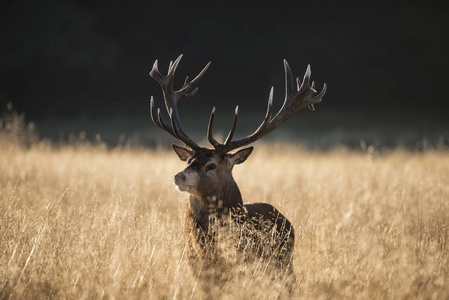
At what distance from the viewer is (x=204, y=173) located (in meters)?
3.76

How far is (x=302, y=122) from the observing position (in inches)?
872

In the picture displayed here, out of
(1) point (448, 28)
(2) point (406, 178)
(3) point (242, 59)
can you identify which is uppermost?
(1) point (448, 28)

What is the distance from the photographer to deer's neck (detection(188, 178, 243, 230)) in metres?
3.77

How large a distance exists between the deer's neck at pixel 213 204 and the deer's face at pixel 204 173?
36 mm

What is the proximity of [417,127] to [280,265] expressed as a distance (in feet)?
65.4

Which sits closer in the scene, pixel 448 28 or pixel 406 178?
pixel 406 178

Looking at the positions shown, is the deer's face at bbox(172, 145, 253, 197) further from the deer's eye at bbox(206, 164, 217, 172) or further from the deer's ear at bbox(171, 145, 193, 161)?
the deer's ear at bbox(171, 145, 193, 161)

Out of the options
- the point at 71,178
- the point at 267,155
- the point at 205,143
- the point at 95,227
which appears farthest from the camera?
the point at 205,143

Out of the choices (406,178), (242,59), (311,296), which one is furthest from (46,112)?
(311,296)

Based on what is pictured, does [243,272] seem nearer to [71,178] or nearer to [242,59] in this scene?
[71,178]

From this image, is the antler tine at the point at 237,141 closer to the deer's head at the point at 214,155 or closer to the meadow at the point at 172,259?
the deer's head at the point at 214,155

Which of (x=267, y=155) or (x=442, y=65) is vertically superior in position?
(x=442, y=65)

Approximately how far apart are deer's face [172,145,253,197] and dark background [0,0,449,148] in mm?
17518

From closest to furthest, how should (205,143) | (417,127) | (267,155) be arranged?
(267,155) < (205,143) < (417,127)
